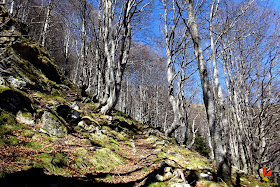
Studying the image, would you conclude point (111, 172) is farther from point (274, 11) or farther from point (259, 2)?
point (274, 11)

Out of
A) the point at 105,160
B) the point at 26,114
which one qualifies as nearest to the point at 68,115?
the point at 26,114

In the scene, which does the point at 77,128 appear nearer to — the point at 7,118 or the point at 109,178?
the point at 7,118

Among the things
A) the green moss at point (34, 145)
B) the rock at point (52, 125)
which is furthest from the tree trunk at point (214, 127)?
the rock at point (52, 125)

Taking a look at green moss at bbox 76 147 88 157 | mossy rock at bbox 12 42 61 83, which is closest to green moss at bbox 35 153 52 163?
green moss at bbox 76 147 88 157

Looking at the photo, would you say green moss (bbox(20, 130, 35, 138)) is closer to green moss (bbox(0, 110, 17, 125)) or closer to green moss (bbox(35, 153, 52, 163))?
green moss (bbox(0, 110, 17, 125))

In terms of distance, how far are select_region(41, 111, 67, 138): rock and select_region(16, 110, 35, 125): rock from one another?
284mm

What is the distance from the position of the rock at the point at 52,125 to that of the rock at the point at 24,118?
284 millimetres

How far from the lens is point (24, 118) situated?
382 centimetres

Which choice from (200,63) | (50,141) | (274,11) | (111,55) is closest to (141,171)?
(50,141)

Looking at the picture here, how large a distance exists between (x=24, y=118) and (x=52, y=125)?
0.68 m

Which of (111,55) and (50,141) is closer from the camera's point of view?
(50,141)

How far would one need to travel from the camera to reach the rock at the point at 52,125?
3996 millimetres

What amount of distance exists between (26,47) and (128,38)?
5154 mm

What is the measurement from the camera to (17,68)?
5.77 metres
